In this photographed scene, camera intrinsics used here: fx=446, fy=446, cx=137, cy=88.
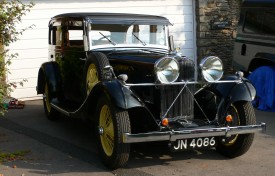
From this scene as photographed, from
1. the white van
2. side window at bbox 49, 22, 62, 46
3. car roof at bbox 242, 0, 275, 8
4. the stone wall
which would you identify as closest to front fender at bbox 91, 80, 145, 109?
side window at bbox 49, 22, 62, 46

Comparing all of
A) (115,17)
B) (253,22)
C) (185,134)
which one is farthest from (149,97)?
(253,22)

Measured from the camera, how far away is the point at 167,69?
4.93 m

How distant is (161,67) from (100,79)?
73cm

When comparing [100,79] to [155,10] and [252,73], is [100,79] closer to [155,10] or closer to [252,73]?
[252,73]

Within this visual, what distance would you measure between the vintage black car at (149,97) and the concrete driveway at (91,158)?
0.24 m

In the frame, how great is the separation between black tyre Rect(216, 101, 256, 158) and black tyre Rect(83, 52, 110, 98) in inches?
61.7

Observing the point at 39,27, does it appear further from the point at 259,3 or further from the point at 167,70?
the point at 167,70

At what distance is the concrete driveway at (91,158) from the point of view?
4.93m

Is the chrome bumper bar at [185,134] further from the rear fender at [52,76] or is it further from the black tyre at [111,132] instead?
the rear fender at [52,76]

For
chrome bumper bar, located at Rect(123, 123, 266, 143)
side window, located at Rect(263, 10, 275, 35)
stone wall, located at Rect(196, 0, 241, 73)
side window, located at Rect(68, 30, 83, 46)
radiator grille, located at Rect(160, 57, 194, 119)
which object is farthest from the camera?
stone wall, located at Rect(196, 0, 241, 73)

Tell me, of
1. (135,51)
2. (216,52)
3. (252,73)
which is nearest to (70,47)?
(135,51)

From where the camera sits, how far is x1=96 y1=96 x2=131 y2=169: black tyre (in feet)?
15.4

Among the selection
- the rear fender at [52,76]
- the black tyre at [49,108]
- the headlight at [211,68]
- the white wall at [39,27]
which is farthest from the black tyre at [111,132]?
the white wall at [39,27]

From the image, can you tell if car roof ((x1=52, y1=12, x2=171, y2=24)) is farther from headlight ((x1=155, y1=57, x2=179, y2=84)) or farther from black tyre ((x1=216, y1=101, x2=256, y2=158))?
black tyre ((x1=216, y1=101, x2=256, y2=158))
